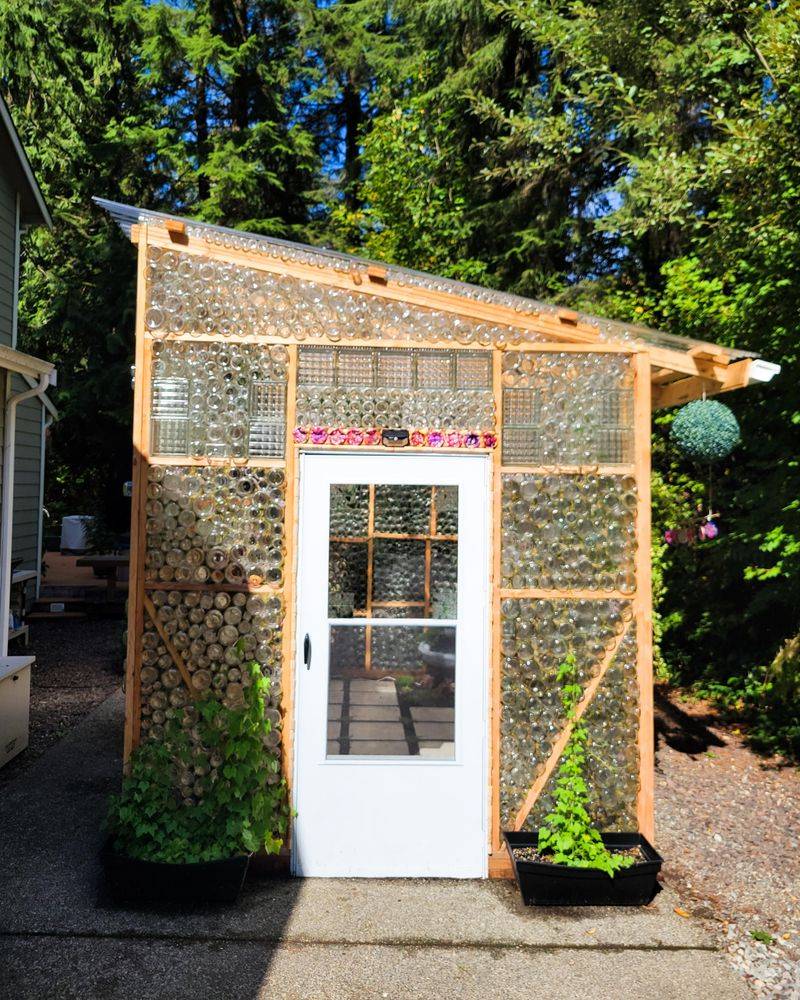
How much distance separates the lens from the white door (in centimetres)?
381

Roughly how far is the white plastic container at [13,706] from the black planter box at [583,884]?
347cm

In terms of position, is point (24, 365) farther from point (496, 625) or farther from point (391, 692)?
point (496, 625)

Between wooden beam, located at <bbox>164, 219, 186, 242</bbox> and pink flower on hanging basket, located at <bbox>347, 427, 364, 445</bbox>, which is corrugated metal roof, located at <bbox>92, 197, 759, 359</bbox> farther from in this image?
pink flower on hanging basket, located at <bbox>347, 427, 364, 445</bbox>

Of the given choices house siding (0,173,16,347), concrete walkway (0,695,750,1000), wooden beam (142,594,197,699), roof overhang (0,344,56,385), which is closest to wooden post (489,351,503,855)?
concrete walkway (0,695,750,1000)

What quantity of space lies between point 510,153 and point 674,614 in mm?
6115

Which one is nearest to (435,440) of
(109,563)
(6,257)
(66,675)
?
(66,675)

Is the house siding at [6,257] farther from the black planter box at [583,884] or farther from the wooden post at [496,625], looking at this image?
the black planter box at [583,884]

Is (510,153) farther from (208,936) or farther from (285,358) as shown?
(208,936)

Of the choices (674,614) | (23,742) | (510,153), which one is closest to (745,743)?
(674,614)

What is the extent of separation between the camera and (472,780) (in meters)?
3.82

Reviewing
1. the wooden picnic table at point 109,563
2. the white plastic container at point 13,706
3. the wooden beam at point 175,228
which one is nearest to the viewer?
the wooden beam at point 175,228

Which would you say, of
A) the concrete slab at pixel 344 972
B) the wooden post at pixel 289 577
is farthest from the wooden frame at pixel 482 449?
the concrete slab at pixel 344 972

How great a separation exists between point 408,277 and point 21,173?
7.79 metres

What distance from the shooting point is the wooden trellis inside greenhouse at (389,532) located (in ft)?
12.5
